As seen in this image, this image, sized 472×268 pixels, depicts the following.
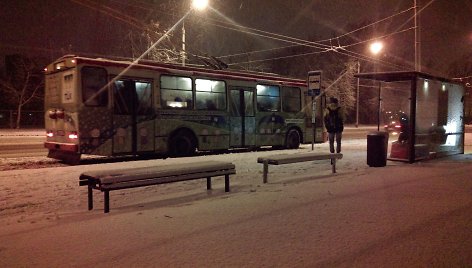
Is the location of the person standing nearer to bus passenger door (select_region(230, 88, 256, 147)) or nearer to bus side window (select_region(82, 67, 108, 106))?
bus passenger door (select_region(230, 88, 256, 147))

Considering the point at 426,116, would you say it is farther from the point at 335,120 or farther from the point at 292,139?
the point at 292,139

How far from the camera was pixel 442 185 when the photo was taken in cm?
930

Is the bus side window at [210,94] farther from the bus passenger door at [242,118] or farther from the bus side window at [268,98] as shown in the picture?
the bus side window at [268,98]

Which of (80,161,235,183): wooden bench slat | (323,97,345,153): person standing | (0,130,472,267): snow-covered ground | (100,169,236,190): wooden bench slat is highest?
(323,97,345,153): person standing

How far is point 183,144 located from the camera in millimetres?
15266

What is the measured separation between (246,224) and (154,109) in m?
8.96

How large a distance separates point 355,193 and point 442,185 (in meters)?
2.33

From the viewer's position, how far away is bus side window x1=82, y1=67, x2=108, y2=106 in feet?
42.3

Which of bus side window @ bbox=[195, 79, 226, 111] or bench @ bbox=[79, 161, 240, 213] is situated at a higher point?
bus side window @ bbox=[195, 79, 226, 111]

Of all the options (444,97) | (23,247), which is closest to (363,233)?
(23,247)

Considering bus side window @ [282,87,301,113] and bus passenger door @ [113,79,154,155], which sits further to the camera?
bus side window @ [282,87,301,113]

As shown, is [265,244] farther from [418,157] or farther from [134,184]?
[418,157]

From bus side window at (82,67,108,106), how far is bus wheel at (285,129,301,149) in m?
8.67

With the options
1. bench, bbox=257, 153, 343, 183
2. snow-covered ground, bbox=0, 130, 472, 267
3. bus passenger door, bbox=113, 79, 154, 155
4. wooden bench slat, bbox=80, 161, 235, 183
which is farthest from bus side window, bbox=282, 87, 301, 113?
wooden bench slat, bbox=80, 161, 235, 183
